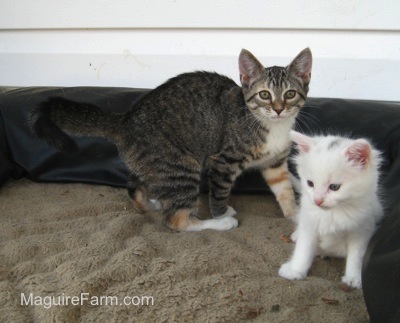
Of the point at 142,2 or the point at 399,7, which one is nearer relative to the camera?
the point at 399,7

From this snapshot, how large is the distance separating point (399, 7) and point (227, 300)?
208cm

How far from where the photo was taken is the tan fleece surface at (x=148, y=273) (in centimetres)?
126

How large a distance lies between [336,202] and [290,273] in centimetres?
36

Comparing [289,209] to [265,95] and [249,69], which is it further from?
[249,69]

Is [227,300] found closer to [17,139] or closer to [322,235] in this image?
[322,235]

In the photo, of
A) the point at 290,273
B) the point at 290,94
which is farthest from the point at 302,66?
the point at 290,273

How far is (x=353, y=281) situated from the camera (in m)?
1.44

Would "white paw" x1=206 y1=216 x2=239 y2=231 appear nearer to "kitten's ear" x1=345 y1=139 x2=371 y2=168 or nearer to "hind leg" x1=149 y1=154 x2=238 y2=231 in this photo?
"hind leg" x1=149 y1=154 x2=238 y2=231

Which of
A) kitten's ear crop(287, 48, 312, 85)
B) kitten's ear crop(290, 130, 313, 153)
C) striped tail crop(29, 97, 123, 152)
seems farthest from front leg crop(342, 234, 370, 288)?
striped tail crop(29, 97, 123, 152)

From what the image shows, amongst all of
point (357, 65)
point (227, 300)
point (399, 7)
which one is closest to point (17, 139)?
point (227, 300)

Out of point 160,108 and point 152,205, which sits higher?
point 160,108

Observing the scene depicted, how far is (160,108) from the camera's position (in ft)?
6.33

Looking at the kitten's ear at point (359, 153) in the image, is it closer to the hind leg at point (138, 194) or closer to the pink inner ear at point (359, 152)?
the pink inner ear at point (359, 152)

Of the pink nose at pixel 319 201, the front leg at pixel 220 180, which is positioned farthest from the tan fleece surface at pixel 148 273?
the pink nose at pixel 319 201
